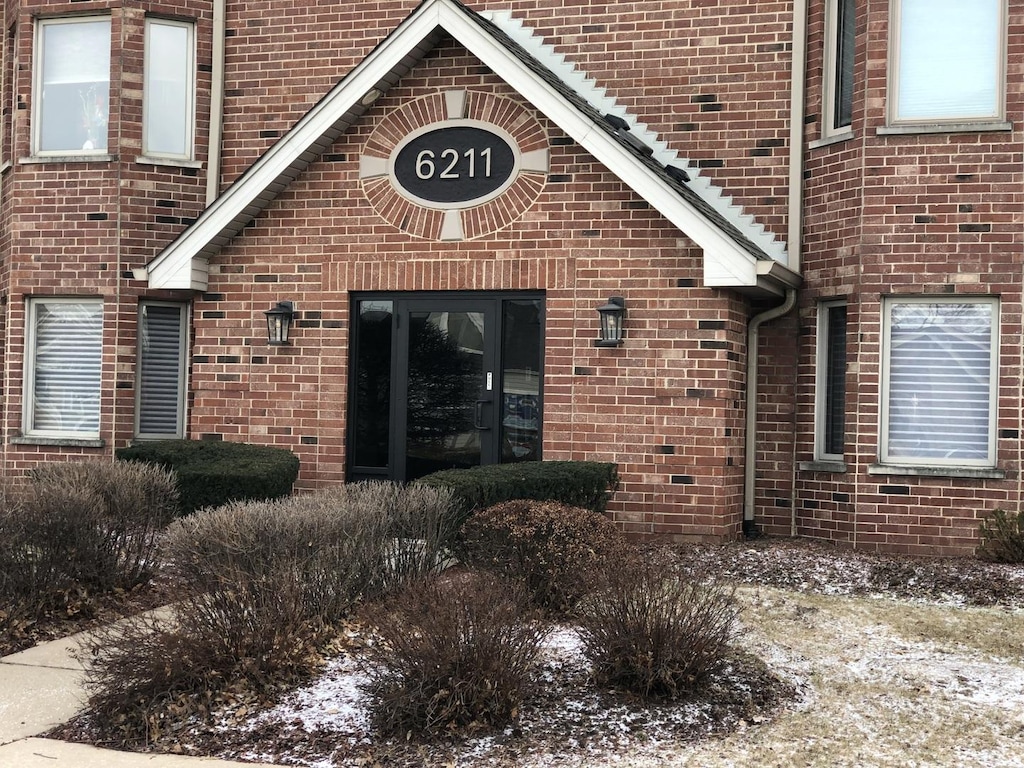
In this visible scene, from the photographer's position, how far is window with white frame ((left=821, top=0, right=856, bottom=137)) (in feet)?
39.4

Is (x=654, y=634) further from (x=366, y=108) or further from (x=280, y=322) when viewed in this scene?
(x=366, y=108)

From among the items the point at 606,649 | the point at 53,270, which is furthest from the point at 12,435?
the point at 606,649

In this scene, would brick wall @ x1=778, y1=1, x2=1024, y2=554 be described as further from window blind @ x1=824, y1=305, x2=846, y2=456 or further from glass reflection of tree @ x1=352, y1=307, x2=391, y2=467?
glass reflection of tree @ x1=352, y1=307, x2=391, y2=467

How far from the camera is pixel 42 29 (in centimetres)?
1427

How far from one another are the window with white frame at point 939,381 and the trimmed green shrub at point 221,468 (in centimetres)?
589

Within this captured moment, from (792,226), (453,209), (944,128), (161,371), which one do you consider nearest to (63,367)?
(161,371)

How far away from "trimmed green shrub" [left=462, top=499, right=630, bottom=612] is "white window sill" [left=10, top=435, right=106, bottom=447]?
7310 millimetres

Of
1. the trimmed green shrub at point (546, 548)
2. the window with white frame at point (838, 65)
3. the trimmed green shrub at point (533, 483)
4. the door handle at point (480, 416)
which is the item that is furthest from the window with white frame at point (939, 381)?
the trimmed green shrub at point (546, 548)

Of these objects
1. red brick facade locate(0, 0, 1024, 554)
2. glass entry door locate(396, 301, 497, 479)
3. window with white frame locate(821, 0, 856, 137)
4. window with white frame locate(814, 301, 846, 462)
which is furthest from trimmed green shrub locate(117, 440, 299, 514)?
window with white frame locate(821, 0, 856, 137)

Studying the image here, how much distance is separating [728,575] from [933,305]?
12.7 ft

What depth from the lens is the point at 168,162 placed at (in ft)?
45.9

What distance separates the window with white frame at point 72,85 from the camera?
14039mm

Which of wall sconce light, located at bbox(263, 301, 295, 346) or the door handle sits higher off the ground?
wall sconce light, located at bbox(263, 301, 295, 346)

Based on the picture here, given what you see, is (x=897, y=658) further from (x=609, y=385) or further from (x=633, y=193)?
(x=633, y=193)
